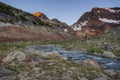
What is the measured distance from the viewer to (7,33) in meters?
49.3

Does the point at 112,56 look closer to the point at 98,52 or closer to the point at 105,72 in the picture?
the point at 98,52

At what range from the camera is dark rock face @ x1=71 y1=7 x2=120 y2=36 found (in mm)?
120381

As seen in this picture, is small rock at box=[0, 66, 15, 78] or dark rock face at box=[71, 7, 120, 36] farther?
dark rock face at box=[71, 7, 120, 36]

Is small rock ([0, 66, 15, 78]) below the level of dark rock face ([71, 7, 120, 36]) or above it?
below

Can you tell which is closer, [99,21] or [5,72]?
[5,72]

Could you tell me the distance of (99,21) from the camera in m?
129

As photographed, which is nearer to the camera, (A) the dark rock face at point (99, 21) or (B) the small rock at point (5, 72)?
(B) the small rock at point (5, 72)

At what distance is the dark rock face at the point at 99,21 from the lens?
12038 centimetres

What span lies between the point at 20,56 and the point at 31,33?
47024 mm

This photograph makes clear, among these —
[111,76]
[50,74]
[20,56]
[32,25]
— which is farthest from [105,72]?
[32,25]

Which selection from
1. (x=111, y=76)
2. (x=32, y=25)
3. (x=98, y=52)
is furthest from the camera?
(x=32, y=25)

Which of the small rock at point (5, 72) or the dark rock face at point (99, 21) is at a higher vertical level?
the dark rock face at point (99, 21)

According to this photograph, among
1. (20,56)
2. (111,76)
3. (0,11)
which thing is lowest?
(111,76)

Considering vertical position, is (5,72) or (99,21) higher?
(99,21)
